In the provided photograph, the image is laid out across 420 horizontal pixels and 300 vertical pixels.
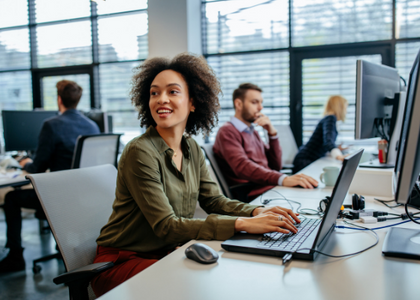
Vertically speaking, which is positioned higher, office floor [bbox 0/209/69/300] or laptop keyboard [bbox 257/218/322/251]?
laptop keyboard [bbox 257/218/322/251]

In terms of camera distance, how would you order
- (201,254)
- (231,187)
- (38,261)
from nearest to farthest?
1. (201,254)
2. (231,187)
3. (38,261)

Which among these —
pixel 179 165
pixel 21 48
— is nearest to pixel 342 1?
pixel 179 165

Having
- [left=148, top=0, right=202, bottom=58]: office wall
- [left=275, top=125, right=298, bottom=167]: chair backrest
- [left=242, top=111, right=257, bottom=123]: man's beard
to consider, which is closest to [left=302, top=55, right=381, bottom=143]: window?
[left=275, top=125, right=298, bottom=167]: chair backrest

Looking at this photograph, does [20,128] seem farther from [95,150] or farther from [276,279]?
[276,279]

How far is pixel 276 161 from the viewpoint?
9.50 ft

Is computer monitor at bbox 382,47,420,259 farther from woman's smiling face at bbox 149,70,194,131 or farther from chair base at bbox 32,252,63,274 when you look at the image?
chair base at bbox 32,252,63,274

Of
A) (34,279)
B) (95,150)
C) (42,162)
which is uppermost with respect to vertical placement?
(95,150)

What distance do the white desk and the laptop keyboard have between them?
1.9 inches

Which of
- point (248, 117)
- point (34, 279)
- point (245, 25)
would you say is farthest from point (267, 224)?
point (245, 25)

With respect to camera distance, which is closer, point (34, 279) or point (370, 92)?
point (370, 92)

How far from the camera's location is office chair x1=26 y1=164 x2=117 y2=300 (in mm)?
1022

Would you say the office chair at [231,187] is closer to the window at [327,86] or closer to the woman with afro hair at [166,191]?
the woman with afro hair at [166,191]

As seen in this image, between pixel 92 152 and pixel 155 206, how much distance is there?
154 centimetres

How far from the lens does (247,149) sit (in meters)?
2.56
